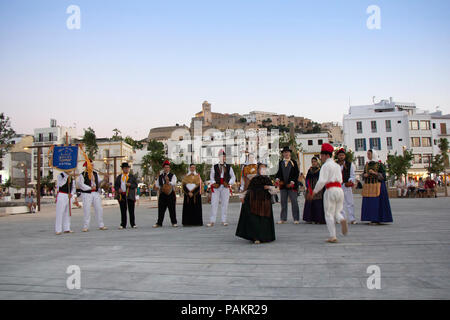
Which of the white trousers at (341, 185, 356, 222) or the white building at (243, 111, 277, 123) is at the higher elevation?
the white building at (243, 111, 277, 123)

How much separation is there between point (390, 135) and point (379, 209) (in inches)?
2104

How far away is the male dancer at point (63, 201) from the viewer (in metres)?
10.1

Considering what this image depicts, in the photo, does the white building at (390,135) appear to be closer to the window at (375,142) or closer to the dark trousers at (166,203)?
the window at (375,142)

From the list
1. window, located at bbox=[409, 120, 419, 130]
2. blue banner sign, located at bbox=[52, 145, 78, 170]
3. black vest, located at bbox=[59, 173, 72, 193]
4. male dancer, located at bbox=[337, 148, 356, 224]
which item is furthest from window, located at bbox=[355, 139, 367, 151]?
black vest, located at bbox=[59, 173, 72, 193]

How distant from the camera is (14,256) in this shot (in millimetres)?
6387

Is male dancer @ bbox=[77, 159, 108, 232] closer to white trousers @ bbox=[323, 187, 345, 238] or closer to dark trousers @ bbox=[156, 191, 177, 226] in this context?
dark trousers @ bbox=[156, 191, 177, 226]

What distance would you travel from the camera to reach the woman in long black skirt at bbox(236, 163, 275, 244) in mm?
7066

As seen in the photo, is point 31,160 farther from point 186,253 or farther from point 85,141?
point 186,253

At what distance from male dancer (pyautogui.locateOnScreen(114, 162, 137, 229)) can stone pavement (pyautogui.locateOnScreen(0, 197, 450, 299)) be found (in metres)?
3.58

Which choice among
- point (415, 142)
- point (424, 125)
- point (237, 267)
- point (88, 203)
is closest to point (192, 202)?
point (88, 203)

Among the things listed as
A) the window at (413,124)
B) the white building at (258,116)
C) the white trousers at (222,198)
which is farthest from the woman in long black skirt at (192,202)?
the white building at (258,116)

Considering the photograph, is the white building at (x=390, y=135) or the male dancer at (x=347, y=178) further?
the white building at (x=390, y=135)

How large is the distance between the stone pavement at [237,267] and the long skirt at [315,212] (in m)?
2.69
